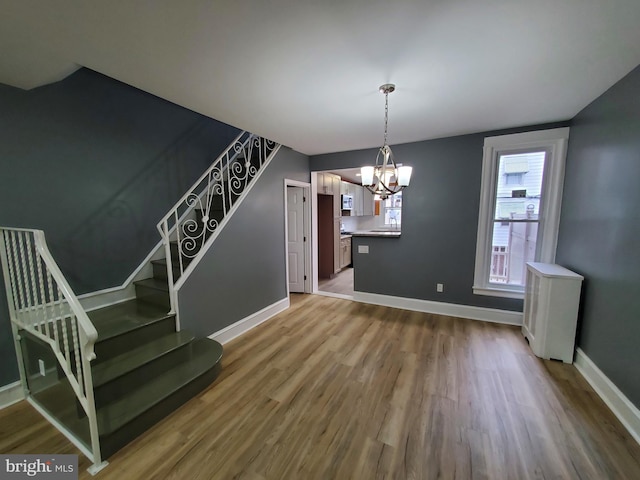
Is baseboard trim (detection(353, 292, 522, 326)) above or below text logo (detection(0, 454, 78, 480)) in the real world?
above

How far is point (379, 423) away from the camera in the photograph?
1829mm

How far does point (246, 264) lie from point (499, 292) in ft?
11.2

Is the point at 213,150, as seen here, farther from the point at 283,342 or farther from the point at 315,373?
the point at 315,373

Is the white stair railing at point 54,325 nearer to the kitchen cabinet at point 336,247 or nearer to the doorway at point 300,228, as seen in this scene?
the doorway at point 300,228

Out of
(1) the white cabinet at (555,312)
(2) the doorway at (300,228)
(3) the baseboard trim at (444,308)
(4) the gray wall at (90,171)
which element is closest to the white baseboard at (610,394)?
(1) the white cabinet at (555,312)

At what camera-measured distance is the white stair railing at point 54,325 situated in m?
1.45

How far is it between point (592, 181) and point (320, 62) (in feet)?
9.03

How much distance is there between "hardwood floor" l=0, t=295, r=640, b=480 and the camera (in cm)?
151

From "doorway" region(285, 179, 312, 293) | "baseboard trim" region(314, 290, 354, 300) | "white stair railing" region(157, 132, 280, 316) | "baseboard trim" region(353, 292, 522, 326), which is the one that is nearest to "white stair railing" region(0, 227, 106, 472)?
"white stair railing" region(157, 132, 280, 316)

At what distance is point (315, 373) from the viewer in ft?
7.89

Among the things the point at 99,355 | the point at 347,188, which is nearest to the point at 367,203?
the point at 347,188

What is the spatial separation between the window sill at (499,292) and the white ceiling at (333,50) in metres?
2.19

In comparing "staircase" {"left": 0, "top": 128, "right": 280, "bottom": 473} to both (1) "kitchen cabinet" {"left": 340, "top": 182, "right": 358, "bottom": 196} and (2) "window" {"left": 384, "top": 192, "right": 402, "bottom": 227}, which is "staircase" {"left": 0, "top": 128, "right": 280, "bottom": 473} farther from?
(2) "window" {"left": 384, "top": 192, "right": 402, "bottom": 227}

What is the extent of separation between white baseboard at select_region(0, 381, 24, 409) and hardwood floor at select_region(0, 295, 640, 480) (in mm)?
82
